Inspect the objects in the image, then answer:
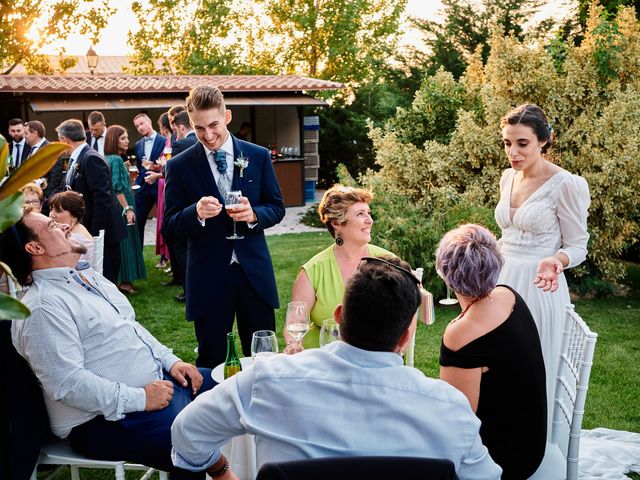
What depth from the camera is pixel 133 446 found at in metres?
2.70

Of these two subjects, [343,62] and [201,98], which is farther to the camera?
[343,62]

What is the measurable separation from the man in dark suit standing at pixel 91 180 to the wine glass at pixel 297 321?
405 cm

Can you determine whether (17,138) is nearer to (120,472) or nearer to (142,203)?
(142,203)

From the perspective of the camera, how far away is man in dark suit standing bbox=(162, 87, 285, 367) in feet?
11.9

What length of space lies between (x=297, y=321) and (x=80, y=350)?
2.88 ft

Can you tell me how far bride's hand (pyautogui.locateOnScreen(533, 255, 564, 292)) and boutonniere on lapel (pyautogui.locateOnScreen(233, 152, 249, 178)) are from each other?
5.45 ft

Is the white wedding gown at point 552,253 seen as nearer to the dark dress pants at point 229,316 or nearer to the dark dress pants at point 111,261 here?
the dark dress pants at point 229,316

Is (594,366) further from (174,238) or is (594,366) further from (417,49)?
(417,49)

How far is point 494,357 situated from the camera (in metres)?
2.25

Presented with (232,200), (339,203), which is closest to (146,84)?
(232,200)

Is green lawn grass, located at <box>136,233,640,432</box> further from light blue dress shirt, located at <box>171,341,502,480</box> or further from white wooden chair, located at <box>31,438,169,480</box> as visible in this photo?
light blue dress shirt, located at <box>171,341,502,480</box>

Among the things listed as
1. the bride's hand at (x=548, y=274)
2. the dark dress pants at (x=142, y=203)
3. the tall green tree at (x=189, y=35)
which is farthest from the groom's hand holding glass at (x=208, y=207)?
the tall green tree at (x=189, y=35)

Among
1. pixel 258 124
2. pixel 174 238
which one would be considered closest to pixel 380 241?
pixel 174 238

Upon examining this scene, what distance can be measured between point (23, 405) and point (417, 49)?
41.3 feet
